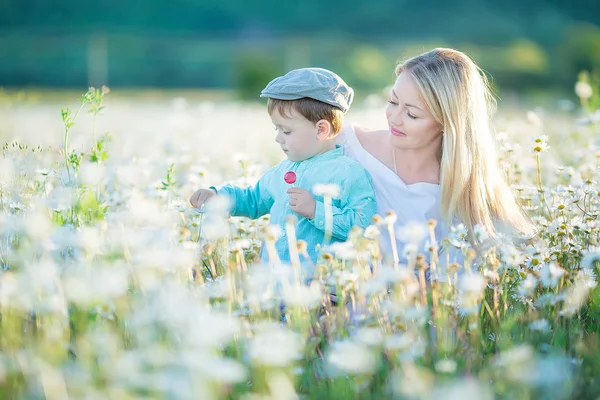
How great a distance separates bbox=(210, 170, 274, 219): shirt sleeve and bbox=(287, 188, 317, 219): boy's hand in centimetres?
52

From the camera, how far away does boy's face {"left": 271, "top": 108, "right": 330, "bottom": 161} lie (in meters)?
3.53

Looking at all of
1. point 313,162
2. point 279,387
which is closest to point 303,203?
point 313,162

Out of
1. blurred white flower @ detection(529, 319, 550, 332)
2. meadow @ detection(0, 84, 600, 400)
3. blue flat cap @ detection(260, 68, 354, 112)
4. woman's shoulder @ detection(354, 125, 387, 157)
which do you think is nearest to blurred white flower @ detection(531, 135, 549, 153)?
meadow @ detection(0, 84, 600, 400)

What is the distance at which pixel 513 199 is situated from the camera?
12.6ft

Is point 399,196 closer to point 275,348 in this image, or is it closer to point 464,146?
point 464,146

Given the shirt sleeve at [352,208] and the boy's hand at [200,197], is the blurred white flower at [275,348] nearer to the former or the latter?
the shirt sleeve at [352,208]

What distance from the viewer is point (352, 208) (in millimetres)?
3477

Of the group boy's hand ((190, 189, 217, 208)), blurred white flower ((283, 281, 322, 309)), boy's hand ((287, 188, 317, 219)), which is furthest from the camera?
boy's hand ((190, 189, 217, 208))

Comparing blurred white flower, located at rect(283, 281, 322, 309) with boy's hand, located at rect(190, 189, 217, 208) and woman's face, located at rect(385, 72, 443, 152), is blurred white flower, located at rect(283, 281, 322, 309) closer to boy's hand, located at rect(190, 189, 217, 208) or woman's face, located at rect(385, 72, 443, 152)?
boy's hand, located at rect(190, 189, 217, 208)

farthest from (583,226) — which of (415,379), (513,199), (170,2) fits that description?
(170,2)

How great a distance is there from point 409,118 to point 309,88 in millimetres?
579

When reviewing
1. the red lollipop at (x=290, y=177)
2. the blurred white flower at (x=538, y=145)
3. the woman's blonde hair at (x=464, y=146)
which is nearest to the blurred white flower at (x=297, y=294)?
the red lollipop at (x=290, y=177)

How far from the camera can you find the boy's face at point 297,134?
11.6ft

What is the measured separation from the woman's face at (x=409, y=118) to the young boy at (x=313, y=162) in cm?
28
